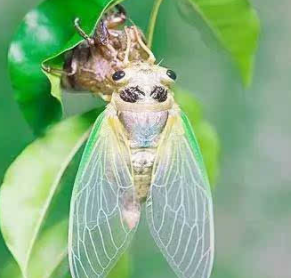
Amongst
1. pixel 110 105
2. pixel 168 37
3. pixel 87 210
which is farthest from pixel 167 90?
pixel 168 37

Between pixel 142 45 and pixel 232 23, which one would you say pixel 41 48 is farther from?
pixel 232 23

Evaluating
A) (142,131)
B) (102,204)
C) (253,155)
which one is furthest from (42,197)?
(253,155)

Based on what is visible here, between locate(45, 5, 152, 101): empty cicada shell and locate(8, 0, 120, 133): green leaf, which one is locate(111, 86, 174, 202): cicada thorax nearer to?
locate(45, 5, 152, 101): empty cicada shell

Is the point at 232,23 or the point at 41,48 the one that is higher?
the point at 41,48

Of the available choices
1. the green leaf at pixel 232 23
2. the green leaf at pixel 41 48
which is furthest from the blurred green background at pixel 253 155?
the green leaf at pixel 41 48

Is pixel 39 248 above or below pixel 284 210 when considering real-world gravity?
above

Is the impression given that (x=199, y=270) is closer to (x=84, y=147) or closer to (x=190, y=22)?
(x=84, y=147)
